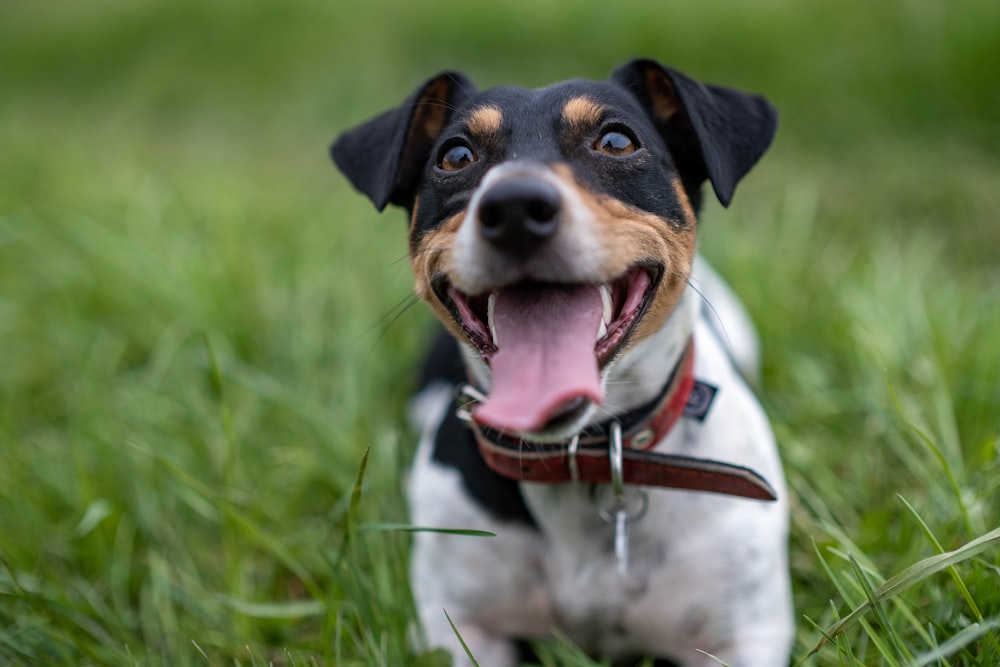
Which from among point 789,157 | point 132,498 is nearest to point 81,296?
point 132,498

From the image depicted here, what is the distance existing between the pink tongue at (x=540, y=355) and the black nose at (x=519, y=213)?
167 millimetres

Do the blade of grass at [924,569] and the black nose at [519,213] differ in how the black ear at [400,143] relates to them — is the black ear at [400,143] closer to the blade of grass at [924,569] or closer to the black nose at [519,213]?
the black nose at [519,213]

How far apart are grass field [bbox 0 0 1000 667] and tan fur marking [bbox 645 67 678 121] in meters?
0.85

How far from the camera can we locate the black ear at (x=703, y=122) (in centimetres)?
214

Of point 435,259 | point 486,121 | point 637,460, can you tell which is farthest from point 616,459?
point 486,121

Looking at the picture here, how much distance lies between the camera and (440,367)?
3.31 meters

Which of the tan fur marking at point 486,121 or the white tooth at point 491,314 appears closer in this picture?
the white tooth at point 491,314

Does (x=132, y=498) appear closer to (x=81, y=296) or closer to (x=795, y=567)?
(x=81, y=296)

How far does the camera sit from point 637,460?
205 cm

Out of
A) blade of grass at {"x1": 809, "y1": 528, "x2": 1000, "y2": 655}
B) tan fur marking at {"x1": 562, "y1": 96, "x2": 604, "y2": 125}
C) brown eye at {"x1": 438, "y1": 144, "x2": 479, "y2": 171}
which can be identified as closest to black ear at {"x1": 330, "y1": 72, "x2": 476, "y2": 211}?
brown eye at {"x1": 438, "y1": 144, "x2": 479, "y2": 171}

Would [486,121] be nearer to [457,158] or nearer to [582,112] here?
[457,158]

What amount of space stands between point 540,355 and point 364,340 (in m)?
2.10

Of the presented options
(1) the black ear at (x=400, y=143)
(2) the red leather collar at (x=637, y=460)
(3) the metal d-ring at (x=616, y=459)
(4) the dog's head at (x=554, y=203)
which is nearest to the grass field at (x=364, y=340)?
(2) the red leather collar at (x=637, y=460)

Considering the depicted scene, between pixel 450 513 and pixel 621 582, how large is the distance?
1.46ft
